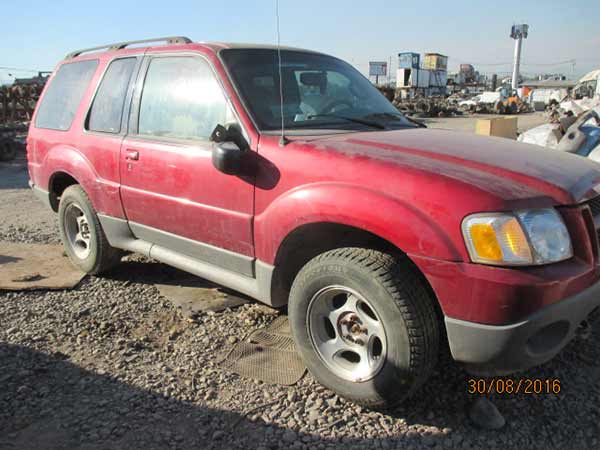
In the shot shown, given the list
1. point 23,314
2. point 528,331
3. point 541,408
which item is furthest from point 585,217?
point 23,314

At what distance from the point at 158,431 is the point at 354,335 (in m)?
1.07

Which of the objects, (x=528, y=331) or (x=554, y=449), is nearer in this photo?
(x=528, y=331)

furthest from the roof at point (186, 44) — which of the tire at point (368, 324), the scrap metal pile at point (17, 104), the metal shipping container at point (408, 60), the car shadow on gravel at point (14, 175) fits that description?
the metal shipping container at point (408, 60)

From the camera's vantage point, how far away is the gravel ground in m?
2.33

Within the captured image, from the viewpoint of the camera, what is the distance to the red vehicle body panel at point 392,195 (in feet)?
6.71

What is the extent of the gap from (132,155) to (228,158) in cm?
120

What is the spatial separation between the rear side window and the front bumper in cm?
364

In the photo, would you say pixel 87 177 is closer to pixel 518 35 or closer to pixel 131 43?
pixel 131 43

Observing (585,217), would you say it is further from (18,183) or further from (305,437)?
(18,183)

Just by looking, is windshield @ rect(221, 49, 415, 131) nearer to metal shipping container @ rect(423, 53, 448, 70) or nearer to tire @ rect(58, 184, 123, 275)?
tire @ rect(58, 184, 123, 275)

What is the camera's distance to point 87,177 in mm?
4004

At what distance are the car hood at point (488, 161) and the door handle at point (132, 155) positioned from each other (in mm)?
1513

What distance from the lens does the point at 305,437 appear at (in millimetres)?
2355

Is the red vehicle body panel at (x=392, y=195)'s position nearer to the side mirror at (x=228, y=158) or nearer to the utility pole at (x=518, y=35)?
the side mirror at (x=228, y=158)
